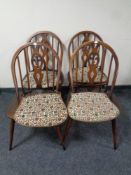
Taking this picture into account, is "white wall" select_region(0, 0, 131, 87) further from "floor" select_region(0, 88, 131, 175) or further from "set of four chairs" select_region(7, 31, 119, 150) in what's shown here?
"floor" select_region(0, 88, 131, 175)

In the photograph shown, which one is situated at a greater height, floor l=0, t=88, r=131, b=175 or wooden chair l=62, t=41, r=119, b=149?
wooden chair l=62, t=41, r=119, b=149

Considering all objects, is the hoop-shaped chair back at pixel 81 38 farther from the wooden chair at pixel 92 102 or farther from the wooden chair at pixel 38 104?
the wooden chair at pixel 38 104

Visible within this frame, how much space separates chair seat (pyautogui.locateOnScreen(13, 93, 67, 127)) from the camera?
A: 1.52 meters

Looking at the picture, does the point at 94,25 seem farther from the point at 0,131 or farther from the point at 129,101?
the point at 0,131

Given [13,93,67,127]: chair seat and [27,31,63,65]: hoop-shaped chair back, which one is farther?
[27,31,63,65]: hoop-shaped chair back

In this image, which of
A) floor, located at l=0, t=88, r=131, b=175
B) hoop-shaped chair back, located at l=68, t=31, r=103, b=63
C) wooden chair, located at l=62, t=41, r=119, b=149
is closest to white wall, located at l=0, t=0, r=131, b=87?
hoop-shaped chair back, located at l=68, t=31, r=103, b=63

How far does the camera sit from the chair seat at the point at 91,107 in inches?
61.6

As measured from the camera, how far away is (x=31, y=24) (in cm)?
214

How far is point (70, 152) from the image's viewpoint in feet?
5.72

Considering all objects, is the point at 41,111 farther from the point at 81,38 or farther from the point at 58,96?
the point at 81,38

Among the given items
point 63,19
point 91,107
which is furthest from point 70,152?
point 63,19

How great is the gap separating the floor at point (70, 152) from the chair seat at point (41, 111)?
1.17ft

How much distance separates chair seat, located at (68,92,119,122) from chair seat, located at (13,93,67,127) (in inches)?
3.6

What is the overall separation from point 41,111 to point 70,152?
45 cm
